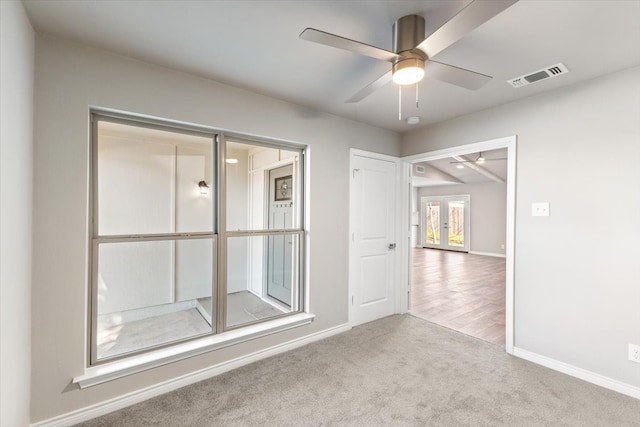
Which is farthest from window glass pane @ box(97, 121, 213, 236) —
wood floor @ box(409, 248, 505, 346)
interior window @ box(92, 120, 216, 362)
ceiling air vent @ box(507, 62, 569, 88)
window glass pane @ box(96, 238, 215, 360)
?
wood floor @ box(409, 248, 505, 346)

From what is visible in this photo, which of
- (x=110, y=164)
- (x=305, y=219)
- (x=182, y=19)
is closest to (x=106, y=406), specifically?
(x=110, y=164)

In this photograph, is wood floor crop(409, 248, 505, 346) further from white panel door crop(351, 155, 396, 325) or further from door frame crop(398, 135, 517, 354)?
white panel door crop(351, 155, 396, 325)

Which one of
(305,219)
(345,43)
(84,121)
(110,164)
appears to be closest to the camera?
(345,43)

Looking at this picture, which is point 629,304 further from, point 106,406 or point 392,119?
point 106,406

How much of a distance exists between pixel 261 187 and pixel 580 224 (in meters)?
2.94

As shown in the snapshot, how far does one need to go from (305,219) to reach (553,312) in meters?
2.51

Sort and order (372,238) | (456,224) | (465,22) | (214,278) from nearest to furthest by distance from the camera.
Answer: (465,22), (214,278), (372,238), (456,224)

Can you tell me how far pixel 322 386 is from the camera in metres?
2.24

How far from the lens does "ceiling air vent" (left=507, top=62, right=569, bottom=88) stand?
214cm

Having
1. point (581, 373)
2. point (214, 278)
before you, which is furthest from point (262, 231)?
point (581, 373)

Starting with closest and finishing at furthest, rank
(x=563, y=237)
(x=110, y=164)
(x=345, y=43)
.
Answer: (x=345, y=43)
(x=110, y=164)
(x=563, y=237)

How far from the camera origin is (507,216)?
2830 mm

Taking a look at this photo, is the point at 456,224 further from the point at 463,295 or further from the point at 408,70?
the point at 408,70

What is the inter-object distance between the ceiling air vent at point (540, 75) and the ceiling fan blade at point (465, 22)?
1.30m
